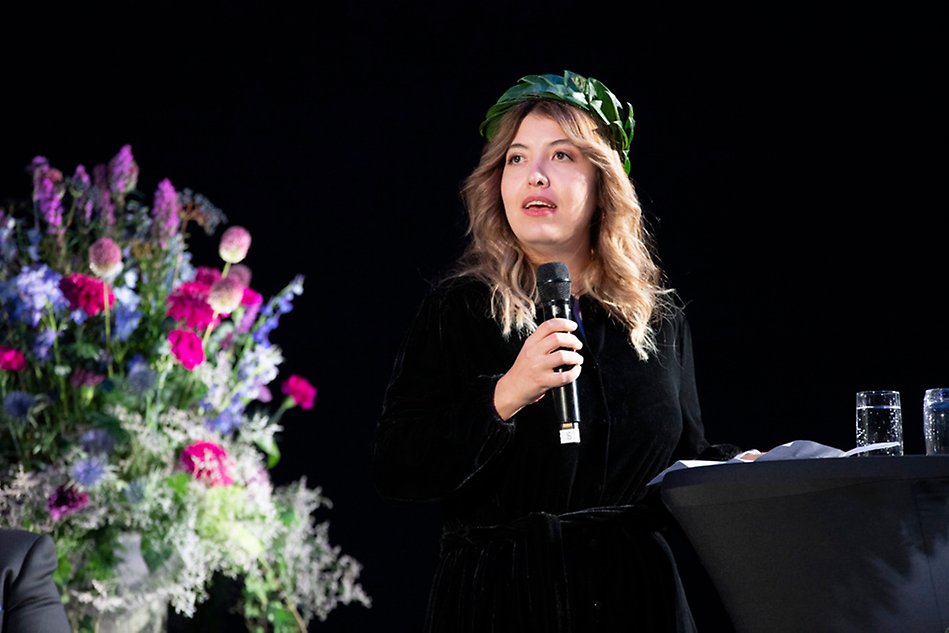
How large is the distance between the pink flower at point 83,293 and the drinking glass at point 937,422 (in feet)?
5.24

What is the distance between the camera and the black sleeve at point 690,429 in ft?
6.01

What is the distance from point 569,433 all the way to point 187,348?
1149mm

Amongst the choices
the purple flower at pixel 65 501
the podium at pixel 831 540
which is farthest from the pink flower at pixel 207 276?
the podium at pixel 831 540

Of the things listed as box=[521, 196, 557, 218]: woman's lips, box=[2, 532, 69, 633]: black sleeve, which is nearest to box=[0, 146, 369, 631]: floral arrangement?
box=[2, 532, 69, 633]: black sleeve

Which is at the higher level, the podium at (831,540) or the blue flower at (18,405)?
the blue flower at (18,405)

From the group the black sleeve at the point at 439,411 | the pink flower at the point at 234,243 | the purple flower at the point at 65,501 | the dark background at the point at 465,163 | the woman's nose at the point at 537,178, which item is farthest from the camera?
the dark background at the point at 465,163

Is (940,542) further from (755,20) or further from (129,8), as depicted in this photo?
(129,8)

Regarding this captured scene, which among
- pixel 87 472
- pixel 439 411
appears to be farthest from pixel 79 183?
pixel 439 411

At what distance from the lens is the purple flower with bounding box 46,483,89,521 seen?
2.26 meters

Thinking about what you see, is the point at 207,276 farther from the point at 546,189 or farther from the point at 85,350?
the point at 546,189

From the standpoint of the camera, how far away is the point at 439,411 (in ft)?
5.53

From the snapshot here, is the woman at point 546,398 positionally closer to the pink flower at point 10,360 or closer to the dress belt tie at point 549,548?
the dress belt tie at point 549,548

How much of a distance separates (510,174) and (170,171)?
191 cm

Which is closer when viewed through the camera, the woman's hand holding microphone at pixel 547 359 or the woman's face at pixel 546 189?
the woman's hand holding microphone at pixel 547 359
